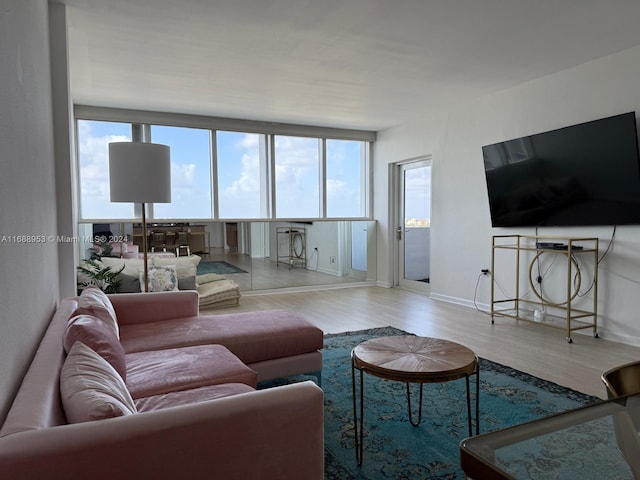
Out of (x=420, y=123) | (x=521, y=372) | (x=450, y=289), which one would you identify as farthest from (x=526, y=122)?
(x=521, y=372)

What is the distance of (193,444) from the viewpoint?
116 cm

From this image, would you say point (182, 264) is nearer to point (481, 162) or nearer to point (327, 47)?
point (327, 47)

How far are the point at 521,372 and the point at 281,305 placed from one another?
121 inches

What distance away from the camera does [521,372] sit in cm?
302

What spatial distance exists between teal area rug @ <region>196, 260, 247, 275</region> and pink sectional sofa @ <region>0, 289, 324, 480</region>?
3.77 meters

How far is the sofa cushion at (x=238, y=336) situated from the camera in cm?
246

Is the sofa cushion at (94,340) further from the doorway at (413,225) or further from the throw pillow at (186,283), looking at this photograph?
the doorway at (413,225)

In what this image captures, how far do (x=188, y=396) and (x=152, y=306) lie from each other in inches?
52.2

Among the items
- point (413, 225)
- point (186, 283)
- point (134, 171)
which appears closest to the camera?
point (134, 171)

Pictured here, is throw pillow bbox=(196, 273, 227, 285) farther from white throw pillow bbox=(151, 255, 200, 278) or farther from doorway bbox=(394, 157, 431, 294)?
doorway bbox=(394, 157, 431, 294)

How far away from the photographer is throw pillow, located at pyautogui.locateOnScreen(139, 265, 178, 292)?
4.71m

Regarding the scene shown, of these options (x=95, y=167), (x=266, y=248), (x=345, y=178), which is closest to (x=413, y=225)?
(x=345, y=178)

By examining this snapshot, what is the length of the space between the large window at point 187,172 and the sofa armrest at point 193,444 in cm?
506

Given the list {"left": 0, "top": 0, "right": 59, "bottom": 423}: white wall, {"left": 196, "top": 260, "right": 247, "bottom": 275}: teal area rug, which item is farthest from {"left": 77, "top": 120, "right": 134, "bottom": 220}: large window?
{"left": 0, "top": 0, "right": 59, "bottom": 423}: white wall
